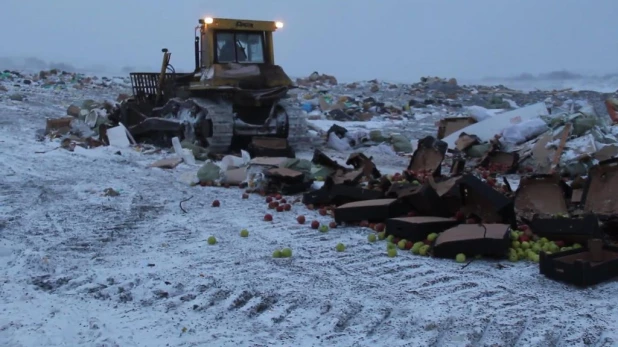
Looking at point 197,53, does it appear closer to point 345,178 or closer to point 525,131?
point 345,178

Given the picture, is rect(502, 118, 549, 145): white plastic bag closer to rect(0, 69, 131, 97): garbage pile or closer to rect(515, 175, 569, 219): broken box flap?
rect(515, 175, 569, 219): broken box flap

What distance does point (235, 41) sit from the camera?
37.7 feet

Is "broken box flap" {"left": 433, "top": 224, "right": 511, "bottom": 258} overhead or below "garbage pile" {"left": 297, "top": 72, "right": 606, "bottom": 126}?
below

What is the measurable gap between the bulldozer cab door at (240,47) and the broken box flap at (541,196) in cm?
703

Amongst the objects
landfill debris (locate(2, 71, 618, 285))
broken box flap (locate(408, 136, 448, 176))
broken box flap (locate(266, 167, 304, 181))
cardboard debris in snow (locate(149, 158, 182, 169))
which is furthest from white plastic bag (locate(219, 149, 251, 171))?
broken box flap (locate(408, 136, 448, 176))

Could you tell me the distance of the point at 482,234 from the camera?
464 centimetres

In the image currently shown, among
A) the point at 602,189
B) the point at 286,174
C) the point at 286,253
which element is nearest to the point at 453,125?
the point at 286,174

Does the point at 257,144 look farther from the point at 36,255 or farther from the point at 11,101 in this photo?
the point at 11,101

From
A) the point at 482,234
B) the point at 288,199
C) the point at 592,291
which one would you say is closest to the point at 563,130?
the point at 288,199

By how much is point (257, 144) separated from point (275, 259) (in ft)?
18.1

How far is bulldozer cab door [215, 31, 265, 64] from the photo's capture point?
1136 cm

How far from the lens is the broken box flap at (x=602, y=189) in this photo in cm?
520

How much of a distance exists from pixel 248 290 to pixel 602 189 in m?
3.24

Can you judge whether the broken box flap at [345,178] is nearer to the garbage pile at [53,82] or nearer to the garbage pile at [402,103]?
the garbage pile at [402,103]
